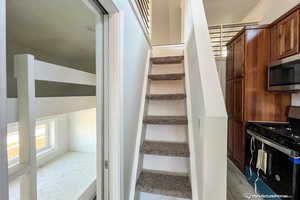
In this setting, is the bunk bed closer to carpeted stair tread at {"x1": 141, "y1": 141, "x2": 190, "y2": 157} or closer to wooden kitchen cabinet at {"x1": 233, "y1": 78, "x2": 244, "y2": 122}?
carpeted stair tread at {"x1": 141, "y1": 141, "x2": 190, "y2": 157}

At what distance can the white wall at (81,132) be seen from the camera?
176cm

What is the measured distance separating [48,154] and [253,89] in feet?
9.03

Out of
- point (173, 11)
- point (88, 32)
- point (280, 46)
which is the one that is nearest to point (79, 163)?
point (88, 32)

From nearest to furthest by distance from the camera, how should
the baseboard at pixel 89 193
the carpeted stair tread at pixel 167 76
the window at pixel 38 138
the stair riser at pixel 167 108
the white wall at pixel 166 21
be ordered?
the window at pixel 38 138, the baseboard at pixel 89 193, the stair riser at pixel 167 108, the carpeted stair tread at pixel 167 76, the white wall at pixel 166 21

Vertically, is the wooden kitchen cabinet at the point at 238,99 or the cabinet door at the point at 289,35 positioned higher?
the cabinet door at the point at 289,35

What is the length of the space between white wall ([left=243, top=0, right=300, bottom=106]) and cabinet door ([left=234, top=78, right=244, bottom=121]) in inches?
25.6

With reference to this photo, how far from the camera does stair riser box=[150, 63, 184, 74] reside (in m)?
2.72

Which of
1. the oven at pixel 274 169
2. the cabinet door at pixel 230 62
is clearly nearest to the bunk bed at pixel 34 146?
the oven at pixel 274 169

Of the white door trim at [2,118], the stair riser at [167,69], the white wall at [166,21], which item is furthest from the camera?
the white wall at [166,21]

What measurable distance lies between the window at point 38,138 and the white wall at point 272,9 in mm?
2992

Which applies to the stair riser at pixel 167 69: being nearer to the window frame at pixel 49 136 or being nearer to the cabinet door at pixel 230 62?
the cabinet door at pixel 230 62

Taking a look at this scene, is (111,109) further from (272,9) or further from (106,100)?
(272,9)

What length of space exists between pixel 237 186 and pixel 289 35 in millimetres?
2102

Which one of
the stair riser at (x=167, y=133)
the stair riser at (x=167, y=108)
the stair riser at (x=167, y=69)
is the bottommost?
the stair riser at (x=167, y=133)
